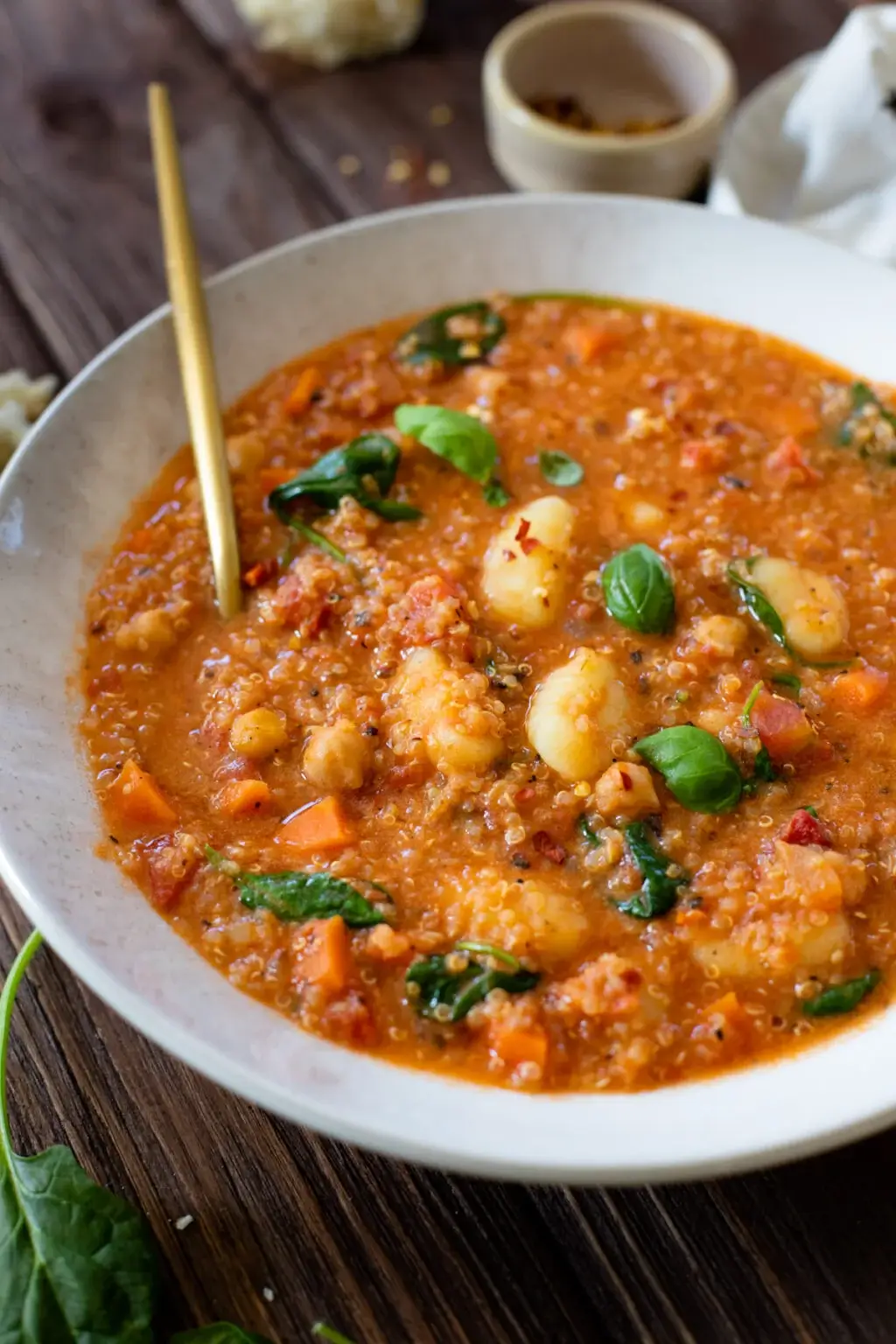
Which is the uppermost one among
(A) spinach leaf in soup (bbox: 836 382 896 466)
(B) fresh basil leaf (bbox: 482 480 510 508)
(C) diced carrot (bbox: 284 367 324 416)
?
(C) diced carrot (bbox: 284 367 324 416)

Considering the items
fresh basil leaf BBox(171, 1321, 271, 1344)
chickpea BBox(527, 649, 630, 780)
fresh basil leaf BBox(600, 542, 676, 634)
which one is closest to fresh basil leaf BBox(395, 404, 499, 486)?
fresh basil leaf BBox(600, 542, 676, 634)

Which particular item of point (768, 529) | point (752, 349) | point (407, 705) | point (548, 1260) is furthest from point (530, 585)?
point (548, 1260)

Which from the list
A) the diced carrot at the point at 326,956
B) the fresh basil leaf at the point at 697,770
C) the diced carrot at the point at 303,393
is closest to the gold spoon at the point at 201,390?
the diced carrot at the point at 303,393

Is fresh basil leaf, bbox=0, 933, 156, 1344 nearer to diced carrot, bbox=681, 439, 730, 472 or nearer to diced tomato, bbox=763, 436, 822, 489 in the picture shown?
diced carrot, bbox=681, 439, 730, 472

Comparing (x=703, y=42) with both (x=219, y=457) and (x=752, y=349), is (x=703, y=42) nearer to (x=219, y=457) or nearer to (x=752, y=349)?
(x=752, y=349)

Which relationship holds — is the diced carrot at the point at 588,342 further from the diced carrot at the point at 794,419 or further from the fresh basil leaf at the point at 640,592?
the fresh basil leaf at the point at 640,592

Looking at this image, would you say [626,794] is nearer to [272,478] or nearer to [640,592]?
[640,592]

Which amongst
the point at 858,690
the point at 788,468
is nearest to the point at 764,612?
the point at 858,690

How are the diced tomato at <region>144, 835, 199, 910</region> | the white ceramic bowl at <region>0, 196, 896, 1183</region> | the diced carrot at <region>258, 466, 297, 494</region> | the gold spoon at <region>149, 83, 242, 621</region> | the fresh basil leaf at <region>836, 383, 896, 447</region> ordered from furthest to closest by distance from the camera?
the fresh basil leaf at <region>836, 383, 896, 447</region>
the diced carrot at <region>258, 466, 297, 494</region>
the gold spoon at <region>149, 83, 242, 621</region>
the diced tomato at <region>144, 835, 199, 910</region>
the white ceramic bowl at <region>0, 196, 896, 1183</region>
